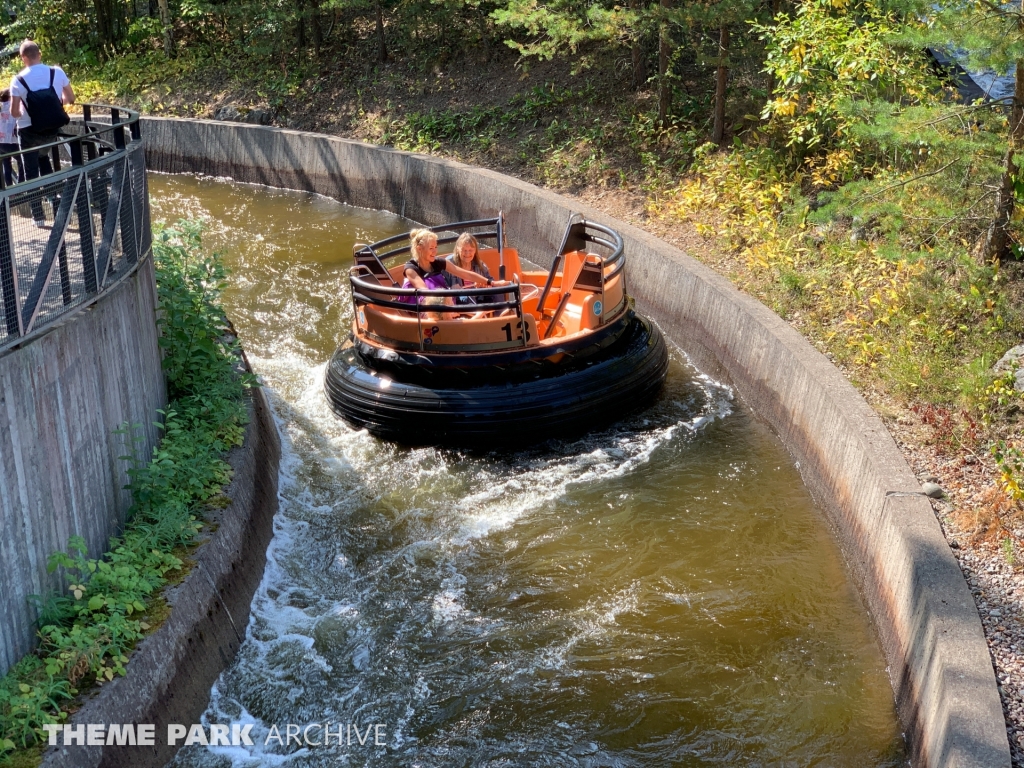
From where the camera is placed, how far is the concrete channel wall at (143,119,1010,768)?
516 centimetres

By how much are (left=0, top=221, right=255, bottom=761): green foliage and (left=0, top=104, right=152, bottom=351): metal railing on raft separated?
96 centimetres

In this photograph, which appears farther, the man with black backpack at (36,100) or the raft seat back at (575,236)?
the raft seat back at (575,236)

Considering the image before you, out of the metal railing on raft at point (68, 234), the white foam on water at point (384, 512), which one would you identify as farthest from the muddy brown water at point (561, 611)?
the metal railing on raft at point (68, 234)

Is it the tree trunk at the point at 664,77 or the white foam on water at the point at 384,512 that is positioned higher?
the tree trunk at the point at 664,77

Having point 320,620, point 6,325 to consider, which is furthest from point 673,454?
point 6,325

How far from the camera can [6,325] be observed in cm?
498

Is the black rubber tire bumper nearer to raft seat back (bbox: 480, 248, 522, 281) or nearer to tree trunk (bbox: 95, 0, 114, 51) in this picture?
raft seat back (bbox: 480, 248, 522, 281)

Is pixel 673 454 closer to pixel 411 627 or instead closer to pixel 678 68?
pixel 411 627

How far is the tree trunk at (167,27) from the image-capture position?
22.9 m

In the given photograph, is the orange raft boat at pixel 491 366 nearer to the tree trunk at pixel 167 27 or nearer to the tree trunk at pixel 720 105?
the tree trunk at pixel 720 105

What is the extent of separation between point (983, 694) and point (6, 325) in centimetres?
490

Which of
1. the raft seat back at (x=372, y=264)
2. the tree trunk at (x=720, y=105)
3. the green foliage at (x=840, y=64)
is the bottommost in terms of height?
the raft seat back at (x=372, y=264)

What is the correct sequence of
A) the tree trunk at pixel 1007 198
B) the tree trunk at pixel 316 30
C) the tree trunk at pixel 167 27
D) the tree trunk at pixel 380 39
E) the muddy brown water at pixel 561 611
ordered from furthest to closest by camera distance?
the tree trunk at pixel 167 27
the tree trunk at pixel 316 30
the tree trunk at pixel 380 39
the tree trunk at pixel 1007 198
the muddy brown water at pixel 561 611

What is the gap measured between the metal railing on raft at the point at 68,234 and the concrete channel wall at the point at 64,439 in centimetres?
10
